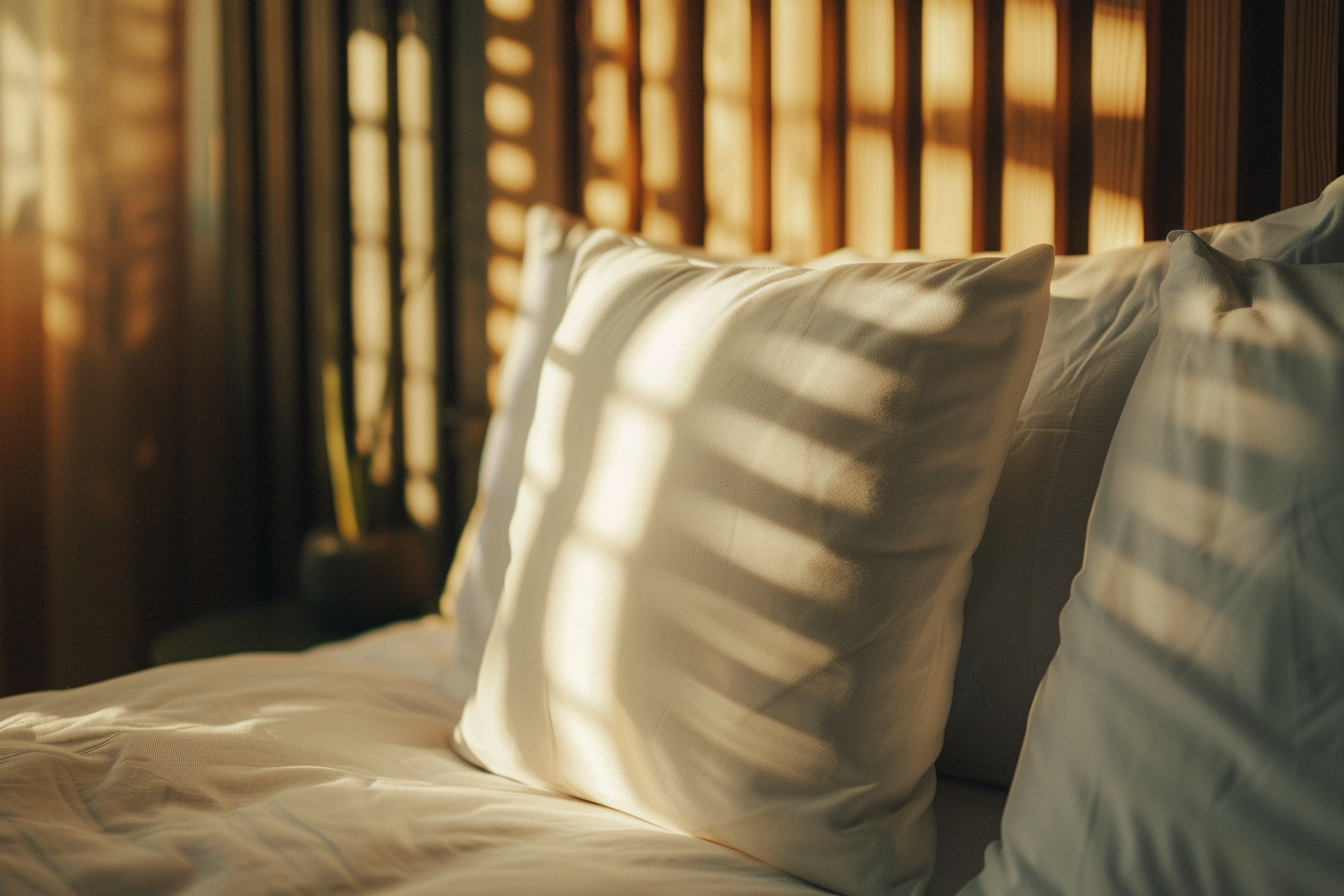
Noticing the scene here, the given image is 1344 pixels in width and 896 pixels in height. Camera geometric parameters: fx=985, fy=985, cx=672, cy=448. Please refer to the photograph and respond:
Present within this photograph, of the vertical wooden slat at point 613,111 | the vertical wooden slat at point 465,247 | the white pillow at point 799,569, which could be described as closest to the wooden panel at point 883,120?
the vertical wooden slat at point 613,111

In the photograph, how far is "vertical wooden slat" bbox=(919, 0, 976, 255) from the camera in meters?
1.11

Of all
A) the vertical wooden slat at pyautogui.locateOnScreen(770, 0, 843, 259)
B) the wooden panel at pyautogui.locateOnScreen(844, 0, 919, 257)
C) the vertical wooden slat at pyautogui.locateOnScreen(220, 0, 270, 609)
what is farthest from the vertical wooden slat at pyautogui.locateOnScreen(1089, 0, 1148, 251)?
the vertical wooden slat at pyautogui.locateOnScreen(220, 0, 270, 609)

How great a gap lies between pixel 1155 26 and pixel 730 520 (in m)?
0.71

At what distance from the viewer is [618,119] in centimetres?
148

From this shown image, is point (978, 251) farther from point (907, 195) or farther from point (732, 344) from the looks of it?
point (732, 344)

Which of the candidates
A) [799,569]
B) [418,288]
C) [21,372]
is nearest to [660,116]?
[418,288]

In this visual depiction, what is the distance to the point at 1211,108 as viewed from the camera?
953 mm

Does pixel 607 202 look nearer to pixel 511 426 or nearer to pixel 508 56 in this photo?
pixel 508 56

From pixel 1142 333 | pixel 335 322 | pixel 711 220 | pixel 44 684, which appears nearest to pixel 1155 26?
pixel 1142 333

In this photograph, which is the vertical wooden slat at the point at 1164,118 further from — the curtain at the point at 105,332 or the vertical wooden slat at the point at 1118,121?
the curtain at the point at 105,332

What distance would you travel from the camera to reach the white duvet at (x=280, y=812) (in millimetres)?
632

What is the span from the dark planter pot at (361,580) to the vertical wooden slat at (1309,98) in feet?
4.13

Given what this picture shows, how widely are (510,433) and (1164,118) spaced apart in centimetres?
76

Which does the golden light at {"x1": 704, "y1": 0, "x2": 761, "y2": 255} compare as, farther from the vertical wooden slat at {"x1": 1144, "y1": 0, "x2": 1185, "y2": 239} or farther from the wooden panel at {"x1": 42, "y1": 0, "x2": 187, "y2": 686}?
the wooden panel at {"x1": 42, "y1": 0, "x2": 187, "y2": 686}
